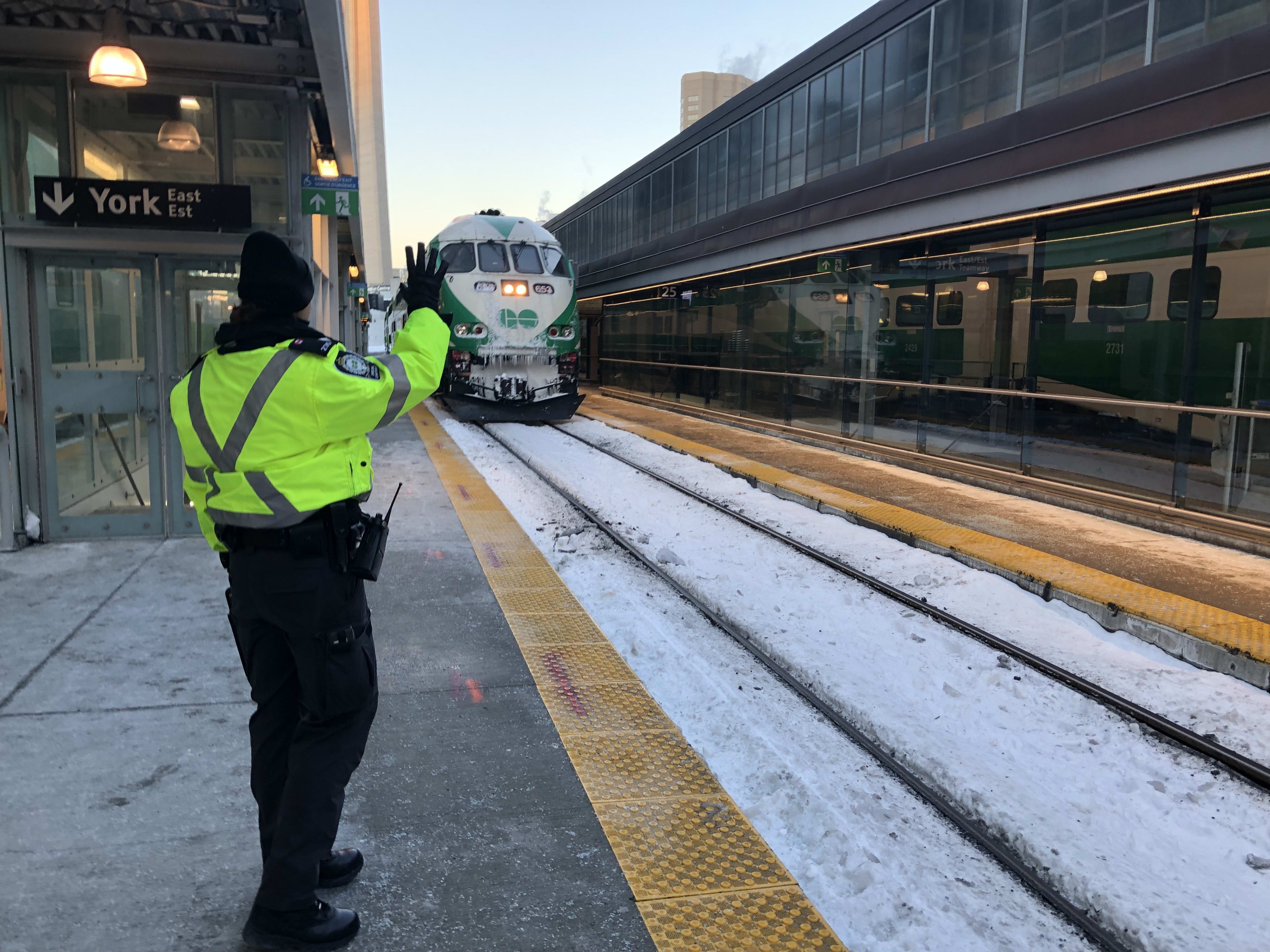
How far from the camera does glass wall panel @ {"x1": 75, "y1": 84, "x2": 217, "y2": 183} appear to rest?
6.59 m

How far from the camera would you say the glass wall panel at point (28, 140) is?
6359 millimetres

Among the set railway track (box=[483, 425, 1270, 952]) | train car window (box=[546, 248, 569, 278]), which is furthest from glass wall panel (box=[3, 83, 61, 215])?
train car window (box=[546, 248, 569, 278])

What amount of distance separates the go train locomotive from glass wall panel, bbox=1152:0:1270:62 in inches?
378

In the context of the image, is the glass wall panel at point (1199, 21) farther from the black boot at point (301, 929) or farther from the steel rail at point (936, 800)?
the black boot at point (301, 929)

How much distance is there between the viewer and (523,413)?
16.1 m

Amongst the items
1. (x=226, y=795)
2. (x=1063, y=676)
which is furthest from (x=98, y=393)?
(x=1063, y=676)

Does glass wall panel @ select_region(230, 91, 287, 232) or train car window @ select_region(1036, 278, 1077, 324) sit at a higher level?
glass wall panel @ select_region(230, 91, 287, 232)

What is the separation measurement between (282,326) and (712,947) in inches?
81.8

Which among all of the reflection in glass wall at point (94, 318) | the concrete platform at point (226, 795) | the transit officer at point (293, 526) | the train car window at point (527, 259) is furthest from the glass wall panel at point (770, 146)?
the transit officer at point (293, 526)

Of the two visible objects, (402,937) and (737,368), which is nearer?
(402,937)

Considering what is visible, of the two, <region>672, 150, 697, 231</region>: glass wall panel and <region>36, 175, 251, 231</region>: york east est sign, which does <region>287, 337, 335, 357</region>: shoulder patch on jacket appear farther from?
<region>672, 150, 697, 231</region>: glass wall panel

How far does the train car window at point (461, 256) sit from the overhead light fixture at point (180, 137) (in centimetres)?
870

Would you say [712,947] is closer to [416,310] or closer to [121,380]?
[416,310]

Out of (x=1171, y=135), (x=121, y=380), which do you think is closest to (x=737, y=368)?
(x=1171, y=135)
